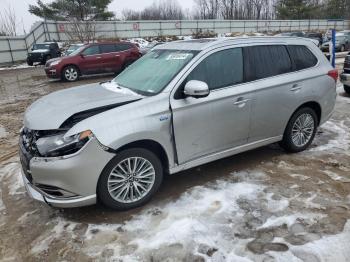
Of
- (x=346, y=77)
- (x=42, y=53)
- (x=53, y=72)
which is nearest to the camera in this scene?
(x=346, y=77)

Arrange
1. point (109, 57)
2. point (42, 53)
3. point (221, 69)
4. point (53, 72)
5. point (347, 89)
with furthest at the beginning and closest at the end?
point (42, 53) → point (109, 57) → point (53, 72) → point (347, 89) → point (221, 69)

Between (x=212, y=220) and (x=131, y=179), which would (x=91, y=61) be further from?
(x=212, y=220)

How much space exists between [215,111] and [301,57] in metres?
1.91

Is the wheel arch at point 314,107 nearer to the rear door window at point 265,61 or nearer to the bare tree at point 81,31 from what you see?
the rear door window at point 265,61

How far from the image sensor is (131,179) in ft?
11.8

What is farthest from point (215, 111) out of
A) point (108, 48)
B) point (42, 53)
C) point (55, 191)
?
point (42, 53)

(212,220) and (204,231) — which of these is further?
A: (212,220)

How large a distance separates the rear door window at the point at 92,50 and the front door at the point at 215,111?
12169mm

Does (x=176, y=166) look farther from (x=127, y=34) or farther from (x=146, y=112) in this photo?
(x=127, y=34)

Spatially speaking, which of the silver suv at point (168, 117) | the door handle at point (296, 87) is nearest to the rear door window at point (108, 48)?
the silver suv at point (168, 117)

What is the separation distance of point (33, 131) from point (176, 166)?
63.0 inches

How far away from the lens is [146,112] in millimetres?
3533

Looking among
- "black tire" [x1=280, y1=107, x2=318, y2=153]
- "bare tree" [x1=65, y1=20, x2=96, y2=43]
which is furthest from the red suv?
"bare tree" [x1=65, y1=20, x2=96, y2=43]

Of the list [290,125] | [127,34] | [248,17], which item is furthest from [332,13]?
[290,125]
